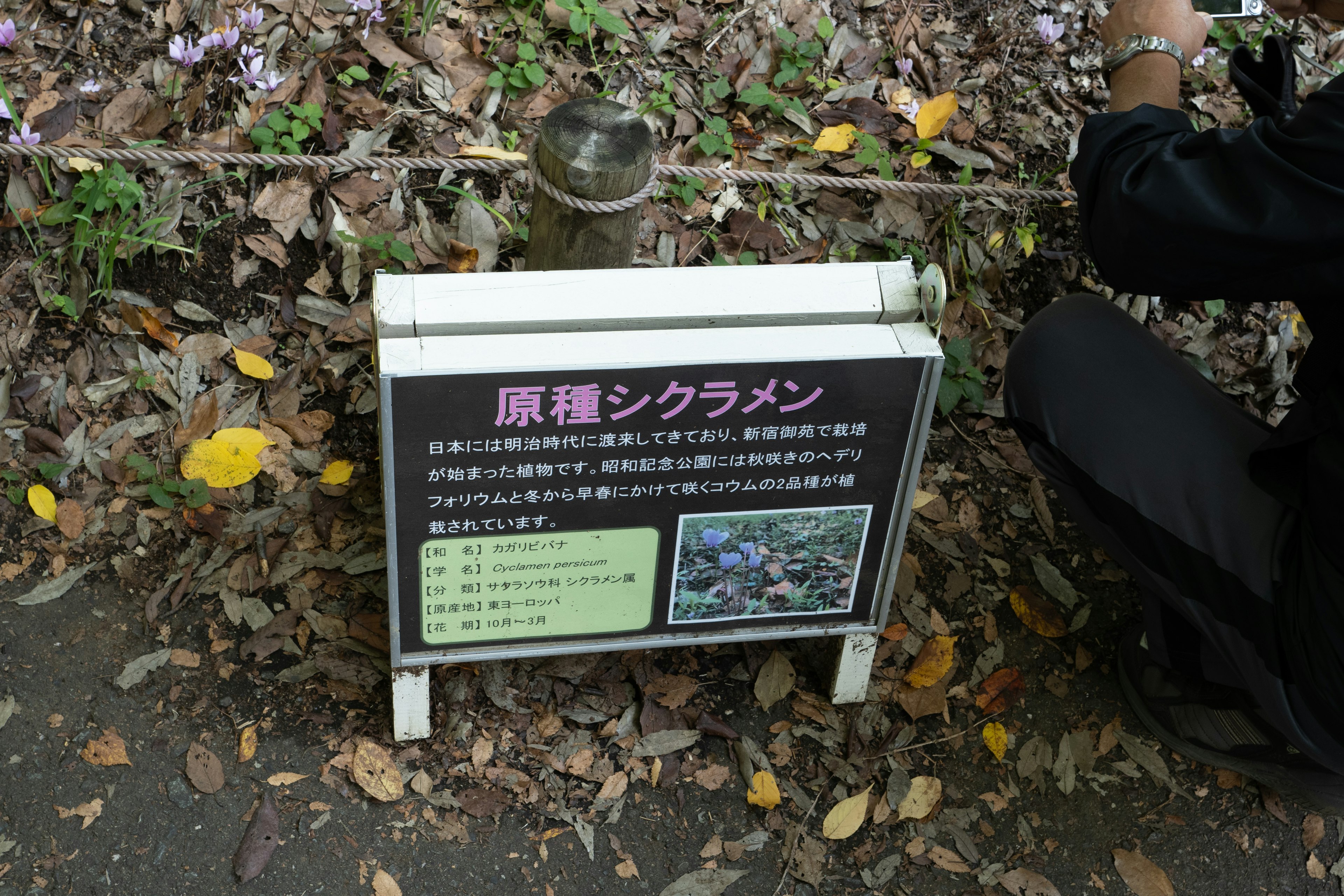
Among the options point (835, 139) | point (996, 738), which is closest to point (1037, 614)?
point (996, 738)

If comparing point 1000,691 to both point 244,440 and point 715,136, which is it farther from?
point 244,440

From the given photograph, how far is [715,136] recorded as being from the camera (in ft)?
10.3

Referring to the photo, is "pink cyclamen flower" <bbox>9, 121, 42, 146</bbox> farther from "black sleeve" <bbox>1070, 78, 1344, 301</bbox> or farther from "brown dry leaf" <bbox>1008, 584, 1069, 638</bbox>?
"brown dry leaf" <bbox>1008, 584, 1069, 638</bbox>

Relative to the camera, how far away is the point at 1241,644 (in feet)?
6.95

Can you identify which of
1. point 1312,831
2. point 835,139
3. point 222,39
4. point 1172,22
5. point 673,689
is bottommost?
point 1312,831

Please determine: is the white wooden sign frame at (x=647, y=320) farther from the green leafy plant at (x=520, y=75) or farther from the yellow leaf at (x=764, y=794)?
the green leafy plant at (x=520, y=75)

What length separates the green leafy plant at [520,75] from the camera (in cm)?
309

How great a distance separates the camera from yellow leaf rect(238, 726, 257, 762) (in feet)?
7.45

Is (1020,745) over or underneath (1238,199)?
underneath

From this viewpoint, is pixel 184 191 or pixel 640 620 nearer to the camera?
pixel 640 620

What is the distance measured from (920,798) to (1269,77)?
173 cm

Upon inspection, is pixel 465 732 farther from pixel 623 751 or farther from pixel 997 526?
pixel 997 526

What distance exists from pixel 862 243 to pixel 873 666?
127 centimetres

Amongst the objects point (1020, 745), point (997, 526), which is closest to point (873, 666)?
point (1020, 745)
